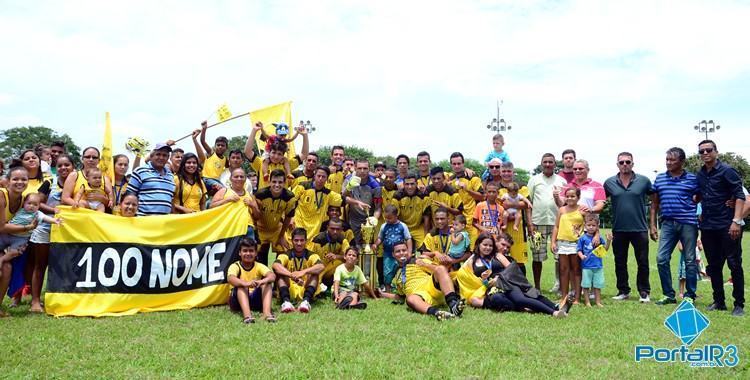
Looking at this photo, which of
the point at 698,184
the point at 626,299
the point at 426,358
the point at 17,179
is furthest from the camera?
the point at 626,299

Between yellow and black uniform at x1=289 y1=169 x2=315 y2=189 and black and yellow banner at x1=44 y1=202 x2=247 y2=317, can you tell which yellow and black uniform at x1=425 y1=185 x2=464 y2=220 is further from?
black and yellow banner at x1=44 y1=202 x2=247 y2=317

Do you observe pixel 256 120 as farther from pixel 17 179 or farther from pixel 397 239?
pixel 17 179

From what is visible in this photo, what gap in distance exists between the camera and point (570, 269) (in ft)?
27.4

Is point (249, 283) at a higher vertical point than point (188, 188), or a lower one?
lower

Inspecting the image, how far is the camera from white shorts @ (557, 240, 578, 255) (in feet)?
26.9

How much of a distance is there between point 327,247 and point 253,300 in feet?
5.59

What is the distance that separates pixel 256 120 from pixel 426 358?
7788 millimetres

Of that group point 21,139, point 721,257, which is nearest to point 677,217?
A: point 721,257

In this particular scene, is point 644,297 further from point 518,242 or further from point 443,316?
point 443,316

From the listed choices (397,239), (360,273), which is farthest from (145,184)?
(397,239)

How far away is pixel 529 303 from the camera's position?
7320 millimetres

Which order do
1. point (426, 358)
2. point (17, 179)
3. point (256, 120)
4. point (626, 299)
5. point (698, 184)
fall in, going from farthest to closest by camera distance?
point (256, 120)
point (626, 299)
point (698, 184)
point (17, 179)
point (426, 358)

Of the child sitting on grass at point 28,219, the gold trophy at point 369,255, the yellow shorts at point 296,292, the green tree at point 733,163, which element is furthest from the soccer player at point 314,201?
the green tree at point 733,163

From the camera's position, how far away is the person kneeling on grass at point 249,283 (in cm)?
703
